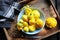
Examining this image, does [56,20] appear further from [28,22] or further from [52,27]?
[28,22]

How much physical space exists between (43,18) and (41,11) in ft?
0.15

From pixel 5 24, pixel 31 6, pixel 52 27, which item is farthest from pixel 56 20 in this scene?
pixel 5 24

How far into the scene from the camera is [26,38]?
0.95 m

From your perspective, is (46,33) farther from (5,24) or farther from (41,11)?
(5,24)

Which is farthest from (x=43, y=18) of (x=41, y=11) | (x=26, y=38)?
(x=26, y=38)

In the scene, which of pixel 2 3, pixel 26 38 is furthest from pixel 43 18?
pixel 2 3

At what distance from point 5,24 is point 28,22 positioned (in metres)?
0.15

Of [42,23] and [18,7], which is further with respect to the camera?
[18,7]

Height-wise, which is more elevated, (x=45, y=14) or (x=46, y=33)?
(x=45, y=14)

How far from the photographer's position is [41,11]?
38.6 inches

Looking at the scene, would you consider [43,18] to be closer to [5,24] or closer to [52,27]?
[52,27]

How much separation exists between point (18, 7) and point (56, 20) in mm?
246

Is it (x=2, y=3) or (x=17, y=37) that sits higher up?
(x=2, y=3)

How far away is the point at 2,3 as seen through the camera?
1025 millimetres
